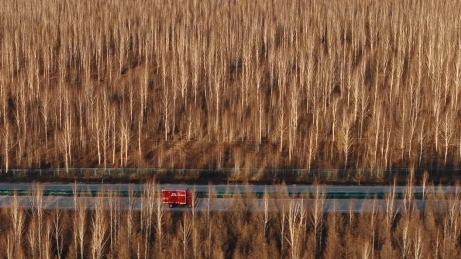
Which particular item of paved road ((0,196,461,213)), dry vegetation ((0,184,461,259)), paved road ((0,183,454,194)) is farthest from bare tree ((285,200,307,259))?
paved road ((0,183,454,194))

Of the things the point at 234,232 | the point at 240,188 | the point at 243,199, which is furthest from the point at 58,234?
the point at 240,188

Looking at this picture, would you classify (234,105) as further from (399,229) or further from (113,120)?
(399,229)

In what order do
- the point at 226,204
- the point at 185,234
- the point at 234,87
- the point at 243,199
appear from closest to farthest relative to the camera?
the point at 185,234, the point at 243,199, the point at 226,204, the point at 234,87

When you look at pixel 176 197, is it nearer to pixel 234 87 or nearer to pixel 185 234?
pixel 185 234

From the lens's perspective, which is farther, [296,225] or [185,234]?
[296,225]

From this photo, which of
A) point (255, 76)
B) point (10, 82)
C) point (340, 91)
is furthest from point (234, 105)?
point (10, 82)

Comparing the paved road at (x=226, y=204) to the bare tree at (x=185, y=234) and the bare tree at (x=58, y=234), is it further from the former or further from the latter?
the bare tree at (x=185, y=234)
